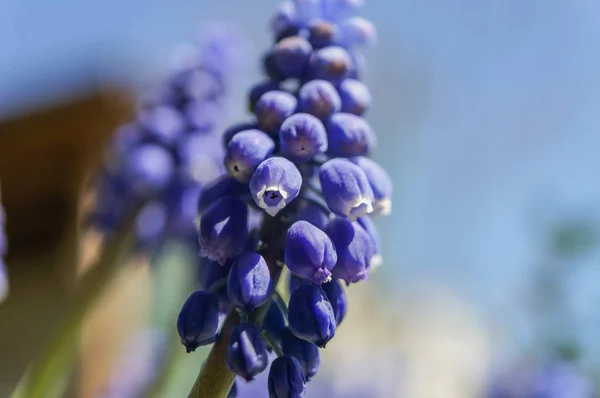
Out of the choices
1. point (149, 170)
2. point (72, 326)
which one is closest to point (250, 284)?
point (72, 326)

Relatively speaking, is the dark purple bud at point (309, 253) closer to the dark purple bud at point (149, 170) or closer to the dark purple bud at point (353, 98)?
the dark purple bud at point (353, 98)

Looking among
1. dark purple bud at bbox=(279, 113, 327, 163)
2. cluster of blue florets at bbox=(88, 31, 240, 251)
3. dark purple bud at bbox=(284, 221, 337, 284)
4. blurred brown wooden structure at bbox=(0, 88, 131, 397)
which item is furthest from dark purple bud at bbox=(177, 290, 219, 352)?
blurred brown wooden structure at bbox=(0, 88, 131, 397)

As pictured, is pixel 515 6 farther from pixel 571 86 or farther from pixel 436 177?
pixel 436 177

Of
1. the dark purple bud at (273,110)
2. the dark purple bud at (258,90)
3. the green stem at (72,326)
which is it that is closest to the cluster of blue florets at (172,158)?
the green stem at (72,326)

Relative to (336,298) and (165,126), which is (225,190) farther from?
(165,126)

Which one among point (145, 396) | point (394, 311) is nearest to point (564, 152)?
point (394, 311)

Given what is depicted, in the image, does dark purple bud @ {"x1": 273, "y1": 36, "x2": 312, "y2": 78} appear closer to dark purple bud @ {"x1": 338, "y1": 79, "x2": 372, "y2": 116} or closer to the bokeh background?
dark purple bud @ {"x1": 338, "y1": 79, "x2": 372, "y2": 116}
